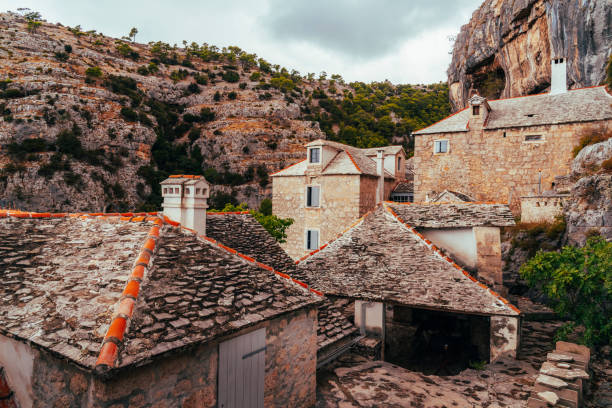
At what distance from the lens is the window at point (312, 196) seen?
85.0 ft

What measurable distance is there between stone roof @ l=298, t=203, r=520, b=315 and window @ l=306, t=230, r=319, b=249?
11.5 metres

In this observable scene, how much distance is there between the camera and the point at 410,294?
10.5 metres

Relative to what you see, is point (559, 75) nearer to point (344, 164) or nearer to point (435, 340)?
point (344, 164)

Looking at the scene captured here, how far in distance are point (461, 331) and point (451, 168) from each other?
50.9 ft

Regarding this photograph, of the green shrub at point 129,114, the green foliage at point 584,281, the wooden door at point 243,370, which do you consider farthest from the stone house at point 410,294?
the green shrub at point 129,114

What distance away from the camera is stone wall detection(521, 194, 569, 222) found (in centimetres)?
2000

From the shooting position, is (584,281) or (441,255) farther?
(441,255)

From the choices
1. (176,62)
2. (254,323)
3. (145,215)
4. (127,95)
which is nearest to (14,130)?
(127,95)

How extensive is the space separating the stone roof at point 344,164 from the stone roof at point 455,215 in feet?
31.1

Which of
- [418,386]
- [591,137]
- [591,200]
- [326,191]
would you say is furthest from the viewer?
[326,191]

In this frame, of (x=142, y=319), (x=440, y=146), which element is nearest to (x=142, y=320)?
(x=142, y=319)

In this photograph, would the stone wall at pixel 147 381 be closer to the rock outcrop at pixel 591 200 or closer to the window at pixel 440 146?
the rock outcrop at pixel 591 200

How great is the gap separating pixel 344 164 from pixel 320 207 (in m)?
3.75

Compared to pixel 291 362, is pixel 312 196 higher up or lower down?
higher up
